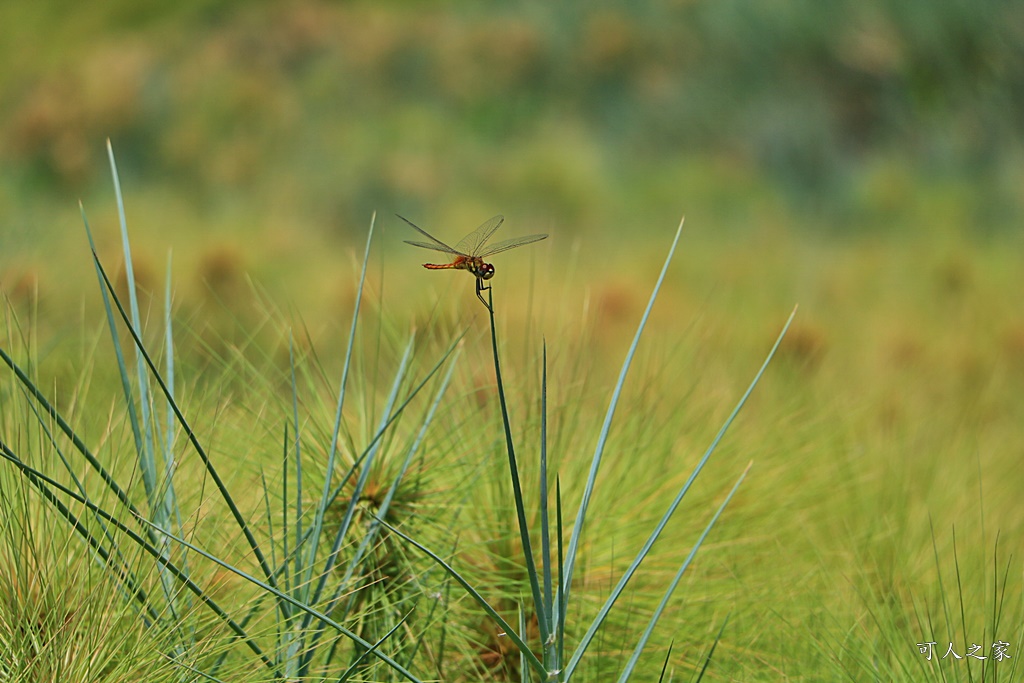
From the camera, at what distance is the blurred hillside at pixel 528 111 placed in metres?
1.89

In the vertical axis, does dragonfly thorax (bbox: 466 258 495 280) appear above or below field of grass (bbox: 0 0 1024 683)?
above

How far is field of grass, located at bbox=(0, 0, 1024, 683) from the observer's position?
0.36 meters

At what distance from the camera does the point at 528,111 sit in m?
2.16

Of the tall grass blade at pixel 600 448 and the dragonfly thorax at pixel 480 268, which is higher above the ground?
the dragonfly thorax at pixel 480 268

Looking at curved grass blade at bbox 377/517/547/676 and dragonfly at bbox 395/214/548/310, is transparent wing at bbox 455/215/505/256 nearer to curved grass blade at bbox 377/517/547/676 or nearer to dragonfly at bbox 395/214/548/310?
dragonfly at bbox 395/214/548/310

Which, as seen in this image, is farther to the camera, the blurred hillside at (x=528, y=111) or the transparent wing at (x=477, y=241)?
the blurred hillside at (x=528, y=111)

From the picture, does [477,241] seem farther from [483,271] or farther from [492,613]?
[492,613]

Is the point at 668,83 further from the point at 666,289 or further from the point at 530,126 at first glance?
the point at 666,289

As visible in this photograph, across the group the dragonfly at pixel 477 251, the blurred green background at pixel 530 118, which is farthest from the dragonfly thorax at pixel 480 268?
the blurred green background at pixel 530 118

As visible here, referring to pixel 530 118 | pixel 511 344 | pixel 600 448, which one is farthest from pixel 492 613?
pixel 530 118

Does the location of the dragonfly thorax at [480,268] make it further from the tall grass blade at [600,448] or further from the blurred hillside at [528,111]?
the blurred hillside at [528,111]

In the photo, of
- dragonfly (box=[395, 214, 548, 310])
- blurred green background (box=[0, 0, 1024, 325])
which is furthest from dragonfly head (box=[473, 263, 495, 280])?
blurred green background (box=[0, 0, 1024, 325])

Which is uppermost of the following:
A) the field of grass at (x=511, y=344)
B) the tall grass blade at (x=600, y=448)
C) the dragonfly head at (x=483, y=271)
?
the dragonfly head at (x=483, y=271)

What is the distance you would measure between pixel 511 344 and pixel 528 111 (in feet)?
4.82
